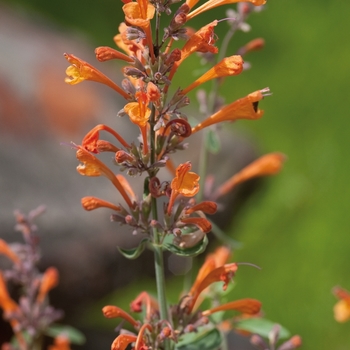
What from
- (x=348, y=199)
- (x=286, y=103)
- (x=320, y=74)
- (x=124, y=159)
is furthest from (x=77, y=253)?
(x=320, y=74)

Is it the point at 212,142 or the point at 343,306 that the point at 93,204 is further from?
the point at 343,306

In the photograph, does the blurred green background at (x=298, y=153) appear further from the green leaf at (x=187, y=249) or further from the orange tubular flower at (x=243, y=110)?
the green leaf at (x=187, y=249)

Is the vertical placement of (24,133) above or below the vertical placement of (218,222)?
above

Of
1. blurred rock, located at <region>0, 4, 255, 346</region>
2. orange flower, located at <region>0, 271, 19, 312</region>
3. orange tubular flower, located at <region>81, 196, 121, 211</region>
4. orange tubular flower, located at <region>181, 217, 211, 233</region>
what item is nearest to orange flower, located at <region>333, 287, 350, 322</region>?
orange tubular flower, located at <region>181, 217, 211, 233</region>

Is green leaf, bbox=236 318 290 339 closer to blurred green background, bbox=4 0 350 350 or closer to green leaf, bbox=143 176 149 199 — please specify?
green leaf, bbox=143 176 149 199

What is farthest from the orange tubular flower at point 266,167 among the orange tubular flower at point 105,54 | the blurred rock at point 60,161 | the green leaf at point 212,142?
the blurred rock at point 60,161

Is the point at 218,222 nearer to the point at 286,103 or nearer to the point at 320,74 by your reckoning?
the point at 286,103
